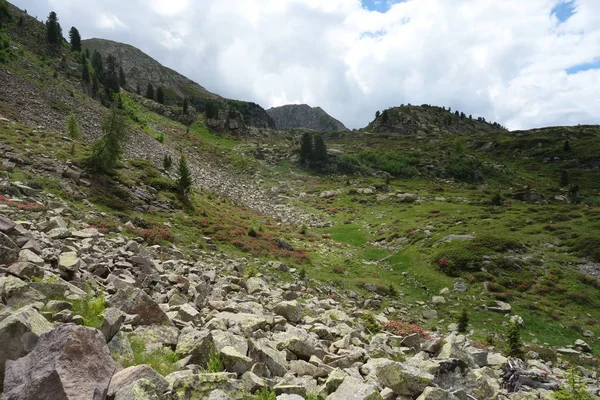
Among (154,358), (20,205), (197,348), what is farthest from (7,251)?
(20,205)

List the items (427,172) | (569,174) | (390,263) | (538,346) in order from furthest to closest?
(569,174), (427,172), (390,263), (538,346)

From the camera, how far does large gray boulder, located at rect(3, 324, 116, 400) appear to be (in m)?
4.60

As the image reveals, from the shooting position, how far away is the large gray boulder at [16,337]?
5332 millimetres

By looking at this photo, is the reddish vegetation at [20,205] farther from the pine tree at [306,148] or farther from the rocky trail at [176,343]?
the pine tree at [306,148]

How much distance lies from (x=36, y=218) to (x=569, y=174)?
15499 cm

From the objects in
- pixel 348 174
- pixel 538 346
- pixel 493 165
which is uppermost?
pixel 493 165

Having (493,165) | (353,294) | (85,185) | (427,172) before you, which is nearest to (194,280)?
(353,294)

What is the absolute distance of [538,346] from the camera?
68.1ft

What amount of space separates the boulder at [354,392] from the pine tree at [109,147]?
1296 inches

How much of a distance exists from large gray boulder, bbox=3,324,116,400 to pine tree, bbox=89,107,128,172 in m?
30.9

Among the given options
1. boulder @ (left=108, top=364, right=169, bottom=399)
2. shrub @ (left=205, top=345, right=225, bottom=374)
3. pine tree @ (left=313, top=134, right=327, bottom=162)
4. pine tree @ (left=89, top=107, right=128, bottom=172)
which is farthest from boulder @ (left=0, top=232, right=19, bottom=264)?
pine tree @ (left=313, top=134, right=327, bottom=162)

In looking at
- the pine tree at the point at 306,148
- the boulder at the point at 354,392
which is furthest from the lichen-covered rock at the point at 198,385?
the pine tree at the point at 306,148

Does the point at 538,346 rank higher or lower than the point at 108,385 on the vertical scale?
lower

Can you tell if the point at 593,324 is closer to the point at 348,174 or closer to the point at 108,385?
the point at 108,385
